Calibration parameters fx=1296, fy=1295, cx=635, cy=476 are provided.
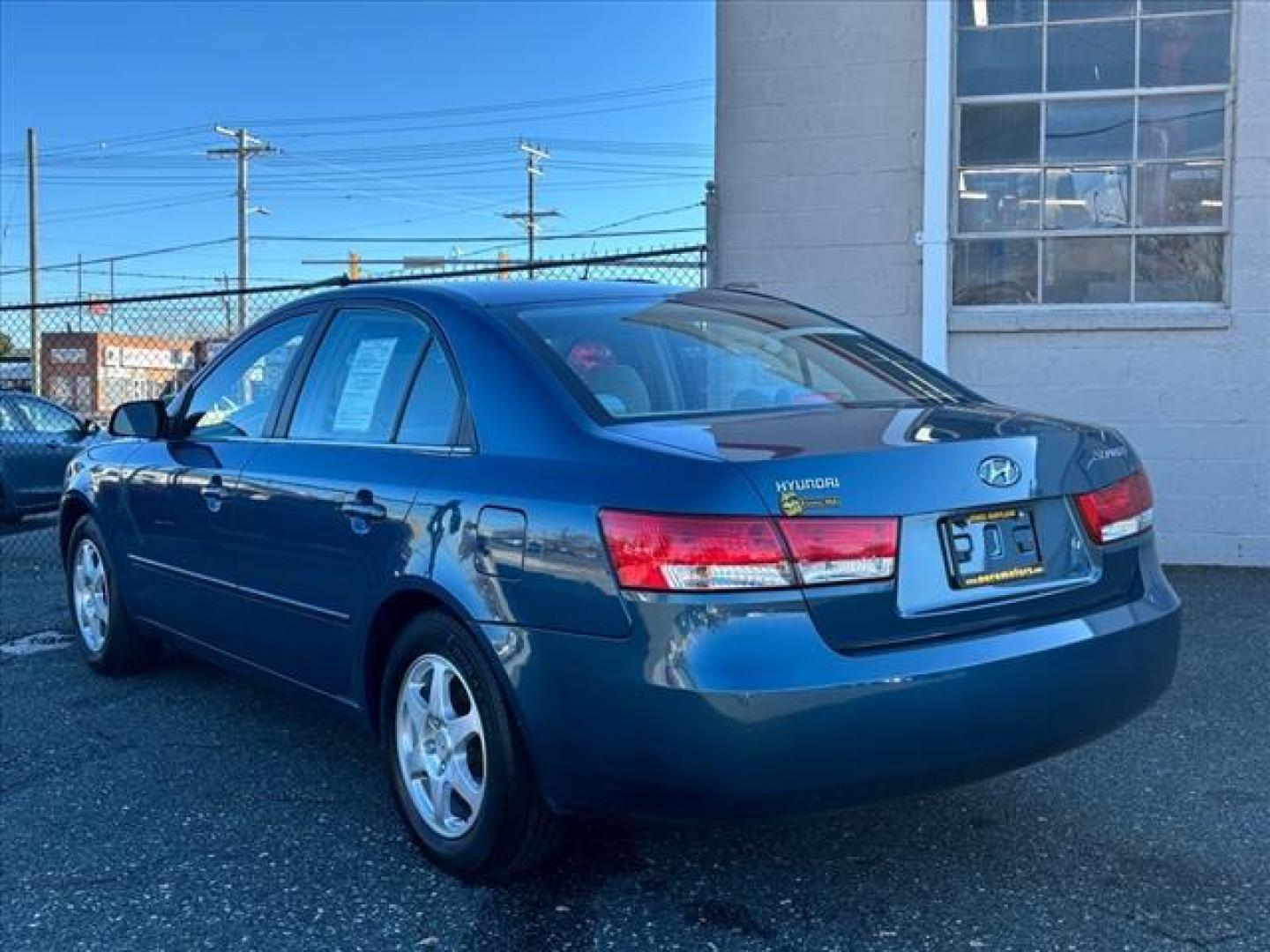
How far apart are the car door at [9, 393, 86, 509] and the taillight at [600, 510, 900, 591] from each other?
34.6 feet

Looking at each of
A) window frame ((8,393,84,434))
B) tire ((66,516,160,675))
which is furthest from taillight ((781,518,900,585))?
window frame ((8,393,84,434))

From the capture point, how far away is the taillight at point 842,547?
110 inches

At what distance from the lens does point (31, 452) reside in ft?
40.5

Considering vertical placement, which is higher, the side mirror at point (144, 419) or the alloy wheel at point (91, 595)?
the side mirror at point (144, 419)

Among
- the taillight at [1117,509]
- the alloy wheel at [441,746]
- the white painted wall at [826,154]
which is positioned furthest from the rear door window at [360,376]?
the white painted wall at [826,154]

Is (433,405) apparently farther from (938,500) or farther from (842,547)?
(938,500)

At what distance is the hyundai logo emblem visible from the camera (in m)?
3.01

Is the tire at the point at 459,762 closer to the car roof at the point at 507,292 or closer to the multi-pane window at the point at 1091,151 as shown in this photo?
the car roof at the point at 507,292

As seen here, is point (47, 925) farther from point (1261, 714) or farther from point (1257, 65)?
point (1257, 65)

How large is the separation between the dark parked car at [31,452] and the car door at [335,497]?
876 centimetres

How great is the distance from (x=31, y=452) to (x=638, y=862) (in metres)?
10.6

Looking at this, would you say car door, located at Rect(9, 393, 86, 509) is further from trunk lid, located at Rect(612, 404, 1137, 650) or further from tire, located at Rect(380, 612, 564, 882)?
trunk lid, located at Rect(612, 404, 1137, 650)

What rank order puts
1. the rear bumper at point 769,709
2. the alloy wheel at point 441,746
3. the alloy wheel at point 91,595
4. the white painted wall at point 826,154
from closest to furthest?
1. the rear bumper at point 769,709
2. the alloy wheel at point 441,746
3. the alloy wheel at point 91,595
4. the white painted wall at point 826,154

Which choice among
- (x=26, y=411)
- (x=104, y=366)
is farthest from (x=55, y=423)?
(x=104, y=366)
